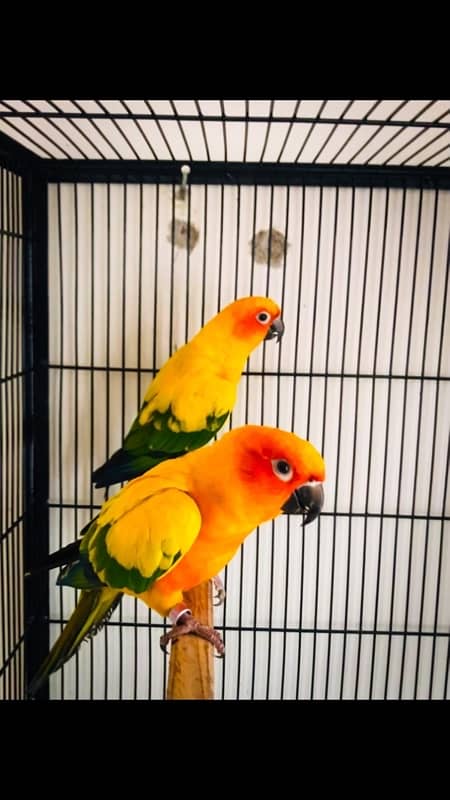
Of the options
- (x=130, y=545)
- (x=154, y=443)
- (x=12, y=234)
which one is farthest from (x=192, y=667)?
(x=12, y=234)

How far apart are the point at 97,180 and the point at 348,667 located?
793 mm

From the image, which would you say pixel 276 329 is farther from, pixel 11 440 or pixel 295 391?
pixel 11 440

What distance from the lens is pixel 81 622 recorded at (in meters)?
0.82

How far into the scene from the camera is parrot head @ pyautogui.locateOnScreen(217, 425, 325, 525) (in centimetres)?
71

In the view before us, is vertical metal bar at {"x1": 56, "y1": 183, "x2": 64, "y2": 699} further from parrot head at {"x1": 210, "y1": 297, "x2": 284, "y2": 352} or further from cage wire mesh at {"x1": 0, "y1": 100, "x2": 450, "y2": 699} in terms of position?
parrot head at {"x1": 210, "y1": 297, "x2": 284, "y2": 352}

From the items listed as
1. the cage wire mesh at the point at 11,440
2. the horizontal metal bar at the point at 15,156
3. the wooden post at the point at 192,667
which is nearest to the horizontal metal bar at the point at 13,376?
the cage wire mesh at the point at 11,440

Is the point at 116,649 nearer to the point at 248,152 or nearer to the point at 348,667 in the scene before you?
the point at 348,667

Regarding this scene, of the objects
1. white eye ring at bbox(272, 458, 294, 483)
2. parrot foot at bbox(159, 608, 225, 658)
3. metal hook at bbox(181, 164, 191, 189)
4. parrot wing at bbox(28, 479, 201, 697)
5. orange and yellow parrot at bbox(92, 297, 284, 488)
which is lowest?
parrot foot at bbox(159, 608, 225, 658)

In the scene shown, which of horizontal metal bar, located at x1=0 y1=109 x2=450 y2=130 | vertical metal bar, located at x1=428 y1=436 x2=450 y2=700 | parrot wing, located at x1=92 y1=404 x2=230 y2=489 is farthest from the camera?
vertical metal bar, located at x1=428 y1=436 x2=450 y2=700

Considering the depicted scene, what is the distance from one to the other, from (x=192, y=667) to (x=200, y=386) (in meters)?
0.33

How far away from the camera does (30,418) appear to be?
88 centimetres

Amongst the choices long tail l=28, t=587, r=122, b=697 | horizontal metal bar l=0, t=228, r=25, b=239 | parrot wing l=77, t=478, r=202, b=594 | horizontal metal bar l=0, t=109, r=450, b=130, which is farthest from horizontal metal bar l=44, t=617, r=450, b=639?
horizontal metal bar l=0, t=109, r=450, b=130

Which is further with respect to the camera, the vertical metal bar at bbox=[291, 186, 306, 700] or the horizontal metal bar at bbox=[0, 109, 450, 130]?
the vertical metal bar at bbox=[291, 186, 306, 700]

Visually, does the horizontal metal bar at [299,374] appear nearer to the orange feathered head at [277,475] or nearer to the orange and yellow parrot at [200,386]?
the orange and yellow parrot at [200,386]
